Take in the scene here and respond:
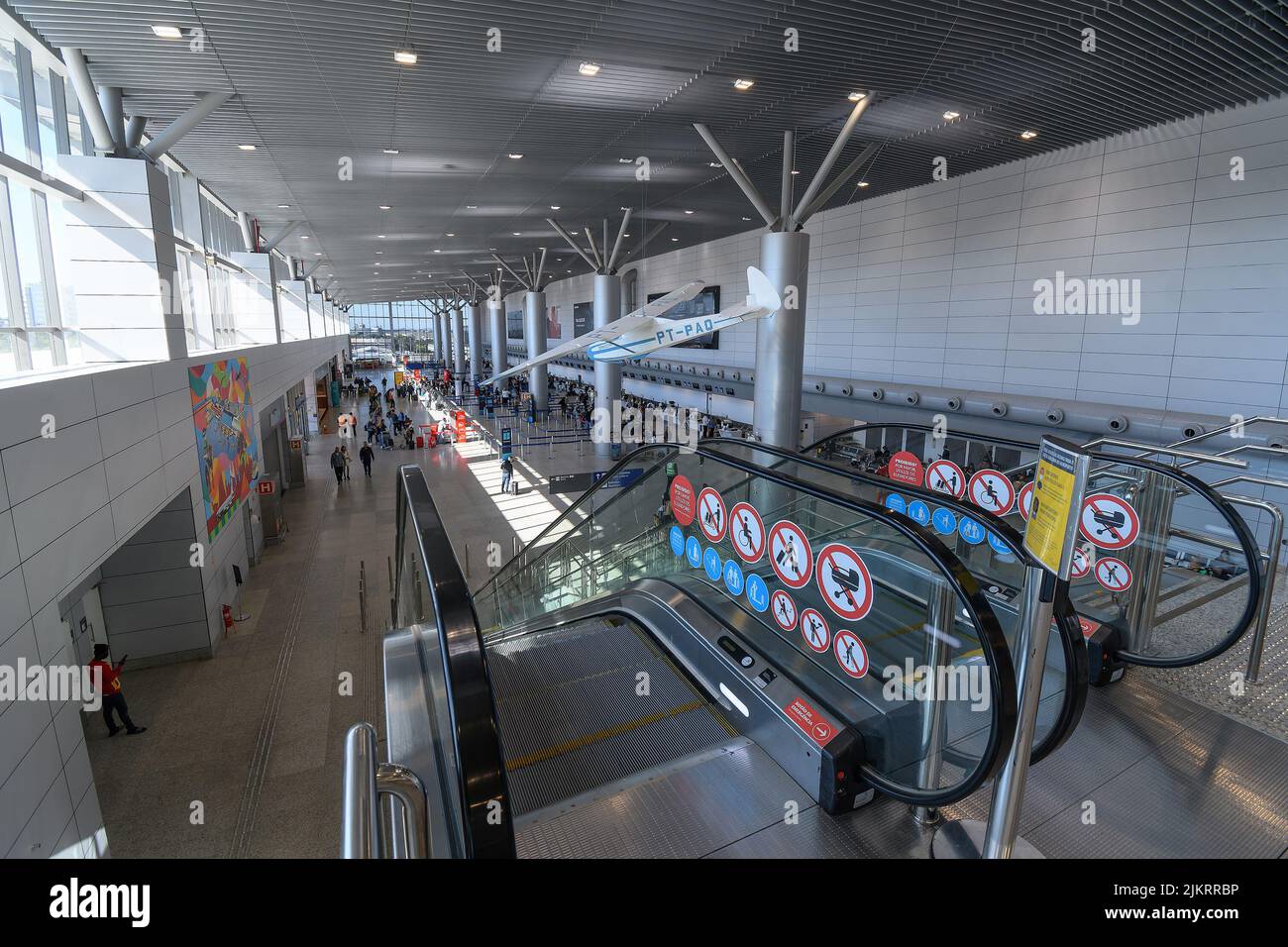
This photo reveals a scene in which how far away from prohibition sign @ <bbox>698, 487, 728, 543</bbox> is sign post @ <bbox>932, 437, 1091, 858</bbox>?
2403mm

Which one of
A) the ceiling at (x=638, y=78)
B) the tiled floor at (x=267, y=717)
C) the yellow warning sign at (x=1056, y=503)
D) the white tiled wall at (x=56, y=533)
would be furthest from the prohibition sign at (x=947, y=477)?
the white tiled wall at (x=56, y=533)

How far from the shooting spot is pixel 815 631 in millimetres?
3752

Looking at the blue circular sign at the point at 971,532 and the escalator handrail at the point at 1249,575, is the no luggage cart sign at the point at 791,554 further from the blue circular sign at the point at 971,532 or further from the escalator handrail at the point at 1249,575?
the blue circular sign at the point at 971,532

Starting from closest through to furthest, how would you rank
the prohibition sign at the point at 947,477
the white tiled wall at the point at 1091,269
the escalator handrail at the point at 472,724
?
the escalator handrail at the point at 472,724, the prohibition sign at the point at 947,477, the white tiled wall at the point at 1091,269

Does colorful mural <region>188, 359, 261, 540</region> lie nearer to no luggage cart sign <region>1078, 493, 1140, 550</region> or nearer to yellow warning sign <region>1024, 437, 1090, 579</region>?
yellow warning sign <region>1024, 437, 1090, 579</region>

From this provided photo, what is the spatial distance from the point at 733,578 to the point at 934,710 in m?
1.76

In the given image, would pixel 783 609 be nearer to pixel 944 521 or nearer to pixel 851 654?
pixel 851 654

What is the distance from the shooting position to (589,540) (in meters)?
8.39

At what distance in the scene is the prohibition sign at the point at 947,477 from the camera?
6453mm

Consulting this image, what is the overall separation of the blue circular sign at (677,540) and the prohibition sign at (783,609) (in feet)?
4.65

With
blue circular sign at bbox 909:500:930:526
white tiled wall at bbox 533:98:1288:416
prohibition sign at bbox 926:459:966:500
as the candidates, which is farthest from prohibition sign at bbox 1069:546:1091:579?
white tiled wall at bbox 533:98:1288:416

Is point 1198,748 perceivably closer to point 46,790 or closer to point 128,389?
point 46,790

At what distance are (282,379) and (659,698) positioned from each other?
1702 centimetres

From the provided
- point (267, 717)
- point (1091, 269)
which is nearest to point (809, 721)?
point (267, 717)
